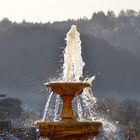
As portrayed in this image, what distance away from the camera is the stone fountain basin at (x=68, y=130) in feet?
16.8

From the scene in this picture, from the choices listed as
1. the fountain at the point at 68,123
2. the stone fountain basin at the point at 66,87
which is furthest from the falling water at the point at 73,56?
the stone fountain basin at the point at 66,87

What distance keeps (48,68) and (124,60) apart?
29510 millimetres

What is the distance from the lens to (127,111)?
86.6m

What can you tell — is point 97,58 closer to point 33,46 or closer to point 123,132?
point 33,46

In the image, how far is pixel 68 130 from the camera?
16.8ft

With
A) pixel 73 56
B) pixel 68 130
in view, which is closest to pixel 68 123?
pixel 68 130

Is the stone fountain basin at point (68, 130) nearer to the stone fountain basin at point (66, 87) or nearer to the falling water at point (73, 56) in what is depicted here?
the stone fountain basin at point (66, 87)

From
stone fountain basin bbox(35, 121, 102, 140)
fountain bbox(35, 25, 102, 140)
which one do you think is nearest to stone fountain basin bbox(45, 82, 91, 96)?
fountain bbox(35, 25, 102, 140)

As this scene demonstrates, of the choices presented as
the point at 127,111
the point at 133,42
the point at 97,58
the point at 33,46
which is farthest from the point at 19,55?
the point at 127,111

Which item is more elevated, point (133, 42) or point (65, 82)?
point (133, 42)

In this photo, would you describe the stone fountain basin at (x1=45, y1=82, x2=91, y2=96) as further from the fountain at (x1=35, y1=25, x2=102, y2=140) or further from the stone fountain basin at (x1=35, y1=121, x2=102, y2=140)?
the stone fountain basin at (x1=35, y1=121, x2=102, y2=140)

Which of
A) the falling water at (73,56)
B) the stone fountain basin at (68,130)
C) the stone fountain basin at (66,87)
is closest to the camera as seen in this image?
the stone fountain basin at (68,130)

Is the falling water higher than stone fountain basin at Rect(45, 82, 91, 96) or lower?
higher

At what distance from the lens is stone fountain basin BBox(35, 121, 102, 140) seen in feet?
16.8
